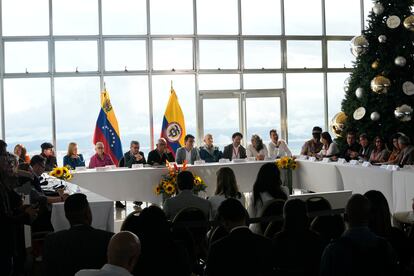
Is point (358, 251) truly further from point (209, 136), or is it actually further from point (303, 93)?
point (303, 93)

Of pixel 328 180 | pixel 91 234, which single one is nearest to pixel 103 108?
pixel 328 180

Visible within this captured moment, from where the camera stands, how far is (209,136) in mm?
10469

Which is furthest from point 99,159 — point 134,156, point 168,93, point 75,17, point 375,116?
point 375,116

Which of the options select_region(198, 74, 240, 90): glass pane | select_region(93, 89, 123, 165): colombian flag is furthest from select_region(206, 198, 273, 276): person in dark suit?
select_region(198, 74, 240, 90): glass pane

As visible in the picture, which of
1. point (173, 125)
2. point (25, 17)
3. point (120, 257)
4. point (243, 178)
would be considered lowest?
point (243, 178)

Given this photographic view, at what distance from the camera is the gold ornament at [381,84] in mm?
10289

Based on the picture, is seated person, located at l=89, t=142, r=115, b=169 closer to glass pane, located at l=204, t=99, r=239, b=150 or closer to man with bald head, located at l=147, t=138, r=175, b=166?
man with bald head, located at l=147, t=138, r=175, b=166

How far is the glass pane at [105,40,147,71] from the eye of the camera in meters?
12.2

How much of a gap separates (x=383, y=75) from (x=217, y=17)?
3.87m

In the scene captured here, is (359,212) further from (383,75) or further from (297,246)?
(383,75)

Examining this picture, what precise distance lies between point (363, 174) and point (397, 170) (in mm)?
872

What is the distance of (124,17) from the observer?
1222cm

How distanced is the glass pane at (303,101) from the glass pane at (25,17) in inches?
214

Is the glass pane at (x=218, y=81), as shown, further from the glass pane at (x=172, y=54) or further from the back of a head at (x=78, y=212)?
the back of a head at (x=78, y=212)
